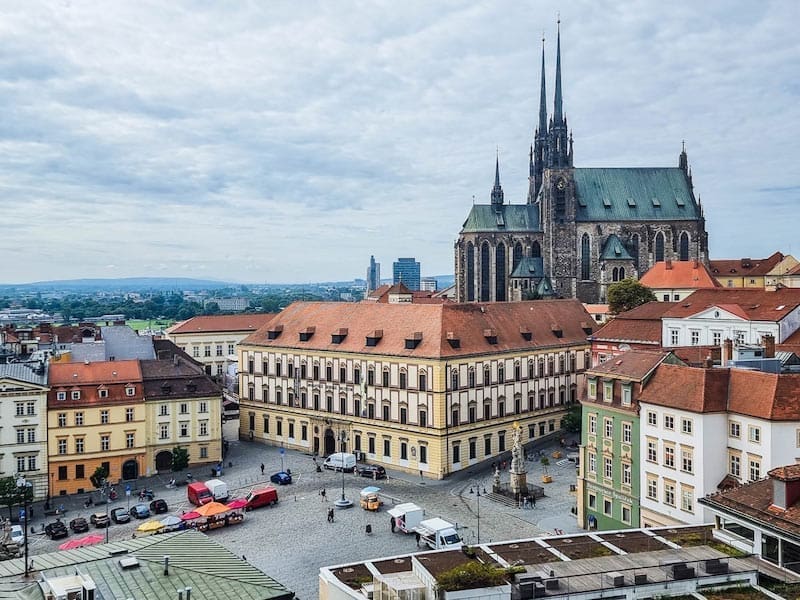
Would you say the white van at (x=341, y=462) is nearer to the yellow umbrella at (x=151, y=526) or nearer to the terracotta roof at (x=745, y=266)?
the yellow umbrella at (x=151, y=526)

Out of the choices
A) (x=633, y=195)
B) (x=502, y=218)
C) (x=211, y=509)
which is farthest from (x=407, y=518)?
(x=633, y=195)

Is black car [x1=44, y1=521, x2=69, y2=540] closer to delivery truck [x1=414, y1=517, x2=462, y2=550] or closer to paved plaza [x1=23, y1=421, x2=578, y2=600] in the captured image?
paved plaza [x1=23, y1=421, x2=578, y2=600]

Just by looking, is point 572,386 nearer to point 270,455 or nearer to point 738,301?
point 738,301

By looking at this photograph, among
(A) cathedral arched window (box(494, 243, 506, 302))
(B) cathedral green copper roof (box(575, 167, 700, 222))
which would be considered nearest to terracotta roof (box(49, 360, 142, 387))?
(A) cathedral arched window (box(494, 243, 506, 302))

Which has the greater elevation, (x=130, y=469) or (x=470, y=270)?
(x=470, y=270)

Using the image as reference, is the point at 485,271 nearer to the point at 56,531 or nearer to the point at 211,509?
the point at 211,509

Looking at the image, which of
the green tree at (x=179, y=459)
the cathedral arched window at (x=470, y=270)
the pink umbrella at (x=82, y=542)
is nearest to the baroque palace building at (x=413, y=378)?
the green tree at (x=179, y=459)
